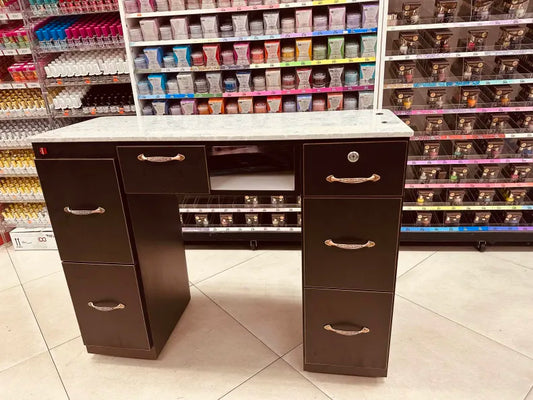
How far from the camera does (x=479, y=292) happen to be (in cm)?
292

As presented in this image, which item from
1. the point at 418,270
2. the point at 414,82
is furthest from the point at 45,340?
the point at 414,82

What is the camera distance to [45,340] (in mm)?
2645

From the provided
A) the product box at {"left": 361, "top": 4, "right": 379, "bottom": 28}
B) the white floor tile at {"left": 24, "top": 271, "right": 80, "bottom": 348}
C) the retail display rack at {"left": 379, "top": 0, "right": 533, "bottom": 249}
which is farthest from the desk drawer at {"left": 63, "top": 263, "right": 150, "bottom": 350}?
the product box at {"left": 361, "top": 4, "right": 379, "bottom": 28}

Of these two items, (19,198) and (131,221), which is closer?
(131,221)

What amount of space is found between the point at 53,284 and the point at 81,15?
2397 mm

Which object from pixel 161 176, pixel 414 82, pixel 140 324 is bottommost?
pixel 140 324

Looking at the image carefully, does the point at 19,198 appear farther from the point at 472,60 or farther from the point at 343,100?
the point at 472,60

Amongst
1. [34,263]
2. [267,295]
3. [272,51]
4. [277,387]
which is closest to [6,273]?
[34,263]

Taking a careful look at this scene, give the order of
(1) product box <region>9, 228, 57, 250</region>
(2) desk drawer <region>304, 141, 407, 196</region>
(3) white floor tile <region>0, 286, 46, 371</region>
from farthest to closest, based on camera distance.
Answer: (1) product box <region>9, 228, 57, 250</region>
(3) white floor tile <region>0, 286, 46, 371</region>
(2) desk drawer <region>304, 141, 407, 196</region>

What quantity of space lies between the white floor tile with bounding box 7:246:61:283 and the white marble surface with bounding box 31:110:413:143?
1.84m

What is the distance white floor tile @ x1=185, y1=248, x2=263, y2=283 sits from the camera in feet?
10.9

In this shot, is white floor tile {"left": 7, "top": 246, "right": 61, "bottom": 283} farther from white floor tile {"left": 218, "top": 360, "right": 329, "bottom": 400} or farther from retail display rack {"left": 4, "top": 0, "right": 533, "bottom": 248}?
white floor tile {"left": 218, "top": 360, "right": 329, "bottom": 400}

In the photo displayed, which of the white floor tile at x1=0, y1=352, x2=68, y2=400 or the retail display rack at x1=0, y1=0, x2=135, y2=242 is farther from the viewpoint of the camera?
the retail display rack at x1=0, y1=0, x2=135, y2=242

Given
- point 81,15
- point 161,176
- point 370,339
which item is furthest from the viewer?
point 81,15
